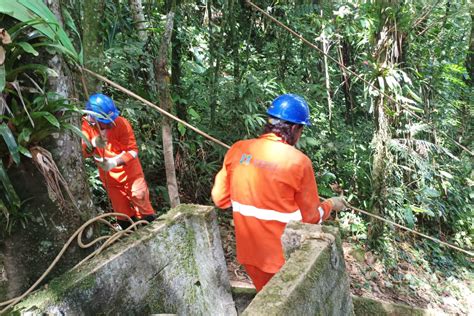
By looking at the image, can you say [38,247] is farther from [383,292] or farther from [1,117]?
[383,292]

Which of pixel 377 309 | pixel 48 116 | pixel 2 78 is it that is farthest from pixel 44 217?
pixel 377 309

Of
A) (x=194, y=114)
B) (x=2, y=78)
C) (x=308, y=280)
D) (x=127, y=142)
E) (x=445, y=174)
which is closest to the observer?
(x=2, y=78)

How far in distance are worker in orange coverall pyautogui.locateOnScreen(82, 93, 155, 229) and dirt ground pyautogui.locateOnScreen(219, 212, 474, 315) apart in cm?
127

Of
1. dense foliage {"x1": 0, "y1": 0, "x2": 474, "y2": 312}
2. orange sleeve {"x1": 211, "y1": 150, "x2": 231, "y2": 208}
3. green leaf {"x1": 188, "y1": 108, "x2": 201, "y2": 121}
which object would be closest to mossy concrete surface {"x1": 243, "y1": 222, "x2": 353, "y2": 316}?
orange sleeve {"x1": 211, "y1": 150, "x2": 231, "y2": 208}

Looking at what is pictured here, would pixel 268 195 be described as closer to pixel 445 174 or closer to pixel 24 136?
pixel 24 136

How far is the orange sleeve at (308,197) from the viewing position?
2.62 meters

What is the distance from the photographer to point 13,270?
5.71 feet

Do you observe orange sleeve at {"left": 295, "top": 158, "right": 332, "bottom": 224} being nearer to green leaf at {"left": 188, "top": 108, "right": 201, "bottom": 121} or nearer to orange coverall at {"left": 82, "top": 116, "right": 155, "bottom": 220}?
orange coverall at {"left": 82, "top": 116, "right": 155, "bottom": 220}

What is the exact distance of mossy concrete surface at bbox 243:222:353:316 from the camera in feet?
5.12

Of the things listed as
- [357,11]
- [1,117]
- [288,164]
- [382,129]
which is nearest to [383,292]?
[382,129]

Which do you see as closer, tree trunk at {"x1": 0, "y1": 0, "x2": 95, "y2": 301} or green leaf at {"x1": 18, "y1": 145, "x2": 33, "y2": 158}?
A: green leaf at {"x1": 18, "y1": 145, "x2": 33, "y2": 158}

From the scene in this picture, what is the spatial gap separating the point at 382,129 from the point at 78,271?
12.4 feet

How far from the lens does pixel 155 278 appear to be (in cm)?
222

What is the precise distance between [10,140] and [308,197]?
1801 mm
